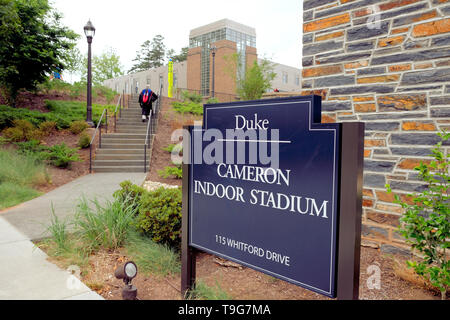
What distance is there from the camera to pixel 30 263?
3.57 m

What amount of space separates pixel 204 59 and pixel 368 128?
124ft

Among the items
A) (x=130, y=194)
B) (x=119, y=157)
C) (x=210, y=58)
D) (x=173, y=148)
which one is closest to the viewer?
(x=130, y=194)

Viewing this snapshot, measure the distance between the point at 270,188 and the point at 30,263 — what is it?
9.32 feet

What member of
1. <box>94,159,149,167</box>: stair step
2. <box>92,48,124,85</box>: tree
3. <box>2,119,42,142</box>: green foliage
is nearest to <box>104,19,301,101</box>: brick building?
<box>92,48,124,85</box>: tree

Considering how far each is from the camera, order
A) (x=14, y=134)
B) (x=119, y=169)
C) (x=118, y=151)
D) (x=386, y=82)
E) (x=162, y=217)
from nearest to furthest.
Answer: (x=162, y=217) → (x=386, y=82) → (x=119, y=169) → (x=14, y=134) → (x=118, y=151)

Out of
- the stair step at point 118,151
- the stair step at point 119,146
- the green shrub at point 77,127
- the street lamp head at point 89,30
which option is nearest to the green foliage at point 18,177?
the stair step at point 118,151

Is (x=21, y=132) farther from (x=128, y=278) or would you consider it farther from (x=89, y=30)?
(x=128, y=278)

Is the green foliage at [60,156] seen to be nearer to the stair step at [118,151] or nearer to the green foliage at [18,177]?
the green foliage at [18,177]

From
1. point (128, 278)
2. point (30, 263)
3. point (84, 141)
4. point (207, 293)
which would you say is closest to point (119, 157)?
point (84, 141)

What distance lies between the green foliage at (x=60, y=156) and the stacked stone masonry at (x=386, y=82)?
317 inches

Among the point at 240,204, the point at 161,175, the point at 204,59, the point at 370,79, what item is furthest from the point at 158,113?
the point at 204,59

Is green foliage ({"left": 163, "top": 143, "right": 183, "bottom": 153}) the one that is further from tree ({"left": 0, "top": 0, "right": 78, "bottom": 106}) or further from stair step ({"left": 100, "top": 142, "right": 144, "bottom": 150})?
tree ({"left": 0, "top": 0, "right": 78, "bottom": 106})

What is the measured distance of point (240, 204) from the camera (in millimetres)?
2582
